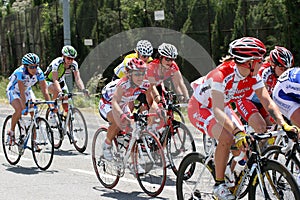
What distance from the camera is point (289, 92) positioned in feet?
22.9

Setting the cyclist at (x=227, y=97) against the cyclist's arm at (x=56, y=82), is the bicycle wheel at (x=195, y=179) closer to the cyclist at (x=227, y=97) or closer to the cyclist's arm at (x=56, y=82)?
the cyclist at (x=227, y=97)

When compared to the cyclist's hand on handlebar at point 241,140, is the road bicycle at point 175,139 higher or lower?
lower

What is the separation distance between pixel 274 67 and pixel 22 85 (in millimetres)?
4391

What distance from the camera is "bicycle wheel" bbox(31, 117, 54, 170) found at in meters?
9.77

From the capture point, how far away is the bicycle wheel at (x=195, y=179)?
633cm

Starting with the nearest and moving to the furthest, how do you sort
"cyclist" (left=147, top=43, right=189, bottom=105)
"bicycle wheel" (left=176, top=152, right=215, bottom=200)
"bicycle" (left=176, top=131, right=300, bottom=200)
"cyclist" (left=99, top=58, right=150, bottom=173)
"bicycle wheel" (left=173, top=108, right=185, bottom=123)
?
"bicycle" (left=176, top=131, right=300, bottom=200), "bicycle wheel" (left=176, top=152, right=215, bottom=200), "cyclist" (left=99, top=58, right=150, bottom=173), "bicycle wheel" (left=173, top=108, right=185, bottom=123), "cyclist" (left=147, top=43, right=189, bottom=105)

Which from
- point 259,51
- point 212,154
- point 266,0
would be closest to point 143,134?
point 212,154

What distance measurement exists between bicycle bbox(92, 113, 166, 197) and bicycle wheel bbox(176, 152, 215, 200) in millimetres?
944

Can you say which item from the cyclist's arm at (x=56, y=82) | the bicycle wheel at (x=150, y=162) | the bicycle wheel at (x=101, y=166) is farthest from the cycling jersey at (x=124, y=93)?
the cyclist's arm at (x=56, y=82)

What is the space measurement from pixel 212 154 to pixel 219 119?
0.53 metres

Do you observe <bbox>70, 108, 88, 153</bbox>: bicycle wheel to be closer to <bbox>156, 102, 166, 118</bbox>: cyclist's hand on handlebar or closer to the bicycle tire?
the bicycle tire

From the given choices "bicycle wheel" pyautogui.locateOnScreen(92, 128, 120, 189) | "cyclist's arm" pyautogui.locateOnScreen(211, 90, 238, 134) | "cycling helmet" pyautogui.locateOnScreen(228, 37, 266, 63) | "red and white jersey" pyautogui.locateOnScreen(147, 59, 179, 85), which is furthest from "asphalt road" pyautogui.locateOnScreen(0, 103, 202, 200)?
"cycling helmet" pyautogui.locateOnScreen(228, 37, 266, 63)

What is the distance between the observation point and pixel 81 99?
20.3 meters

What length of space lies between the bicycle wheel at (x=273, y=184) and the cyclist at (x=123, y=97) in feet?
8.09
